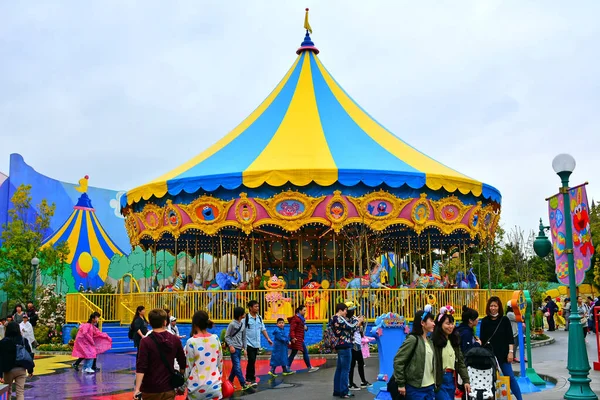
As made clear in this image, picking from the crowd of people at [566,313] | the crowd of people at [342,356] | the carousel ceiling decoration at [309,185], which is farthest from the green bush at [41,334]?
the crowd of people at [566,313]

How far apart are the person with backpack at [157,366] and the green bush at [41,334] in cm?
1663

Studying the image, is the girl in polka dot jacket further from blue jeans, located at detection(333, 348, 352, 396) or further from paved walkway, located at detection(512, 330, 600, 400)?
paved walkway, located at detection(512, 330, 600, 400)

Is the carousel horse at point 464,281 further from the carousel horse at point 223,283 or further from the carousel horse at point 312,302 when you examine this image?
the carousel horse at point 223,283

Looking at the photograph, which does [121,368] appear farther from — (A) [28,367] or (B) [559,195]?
(B) [559,195]

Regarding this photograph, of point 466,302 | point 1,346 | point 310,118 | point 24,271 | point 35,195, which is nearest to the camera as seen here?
point 1,346

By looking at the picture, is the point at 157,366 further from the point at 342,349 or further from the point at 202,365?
the point at 342,349

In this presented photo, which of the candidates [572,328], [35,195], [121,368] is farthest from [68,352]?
[35,195]

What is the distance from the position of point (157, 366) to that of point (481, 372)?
3.26 meters

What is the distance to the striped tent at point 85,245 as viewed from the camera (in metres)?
32.5

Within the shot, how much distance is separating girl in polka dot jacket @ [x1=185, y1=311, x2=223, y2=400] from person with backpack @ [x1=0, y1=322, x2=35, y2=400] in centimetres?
297

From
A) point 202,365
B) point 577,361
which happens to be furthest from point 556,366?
point 202,365

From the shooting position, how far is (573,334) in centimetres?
861

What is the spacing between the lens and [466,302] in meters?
18.3

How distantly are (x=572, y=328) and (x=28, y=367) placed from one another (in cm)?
651
